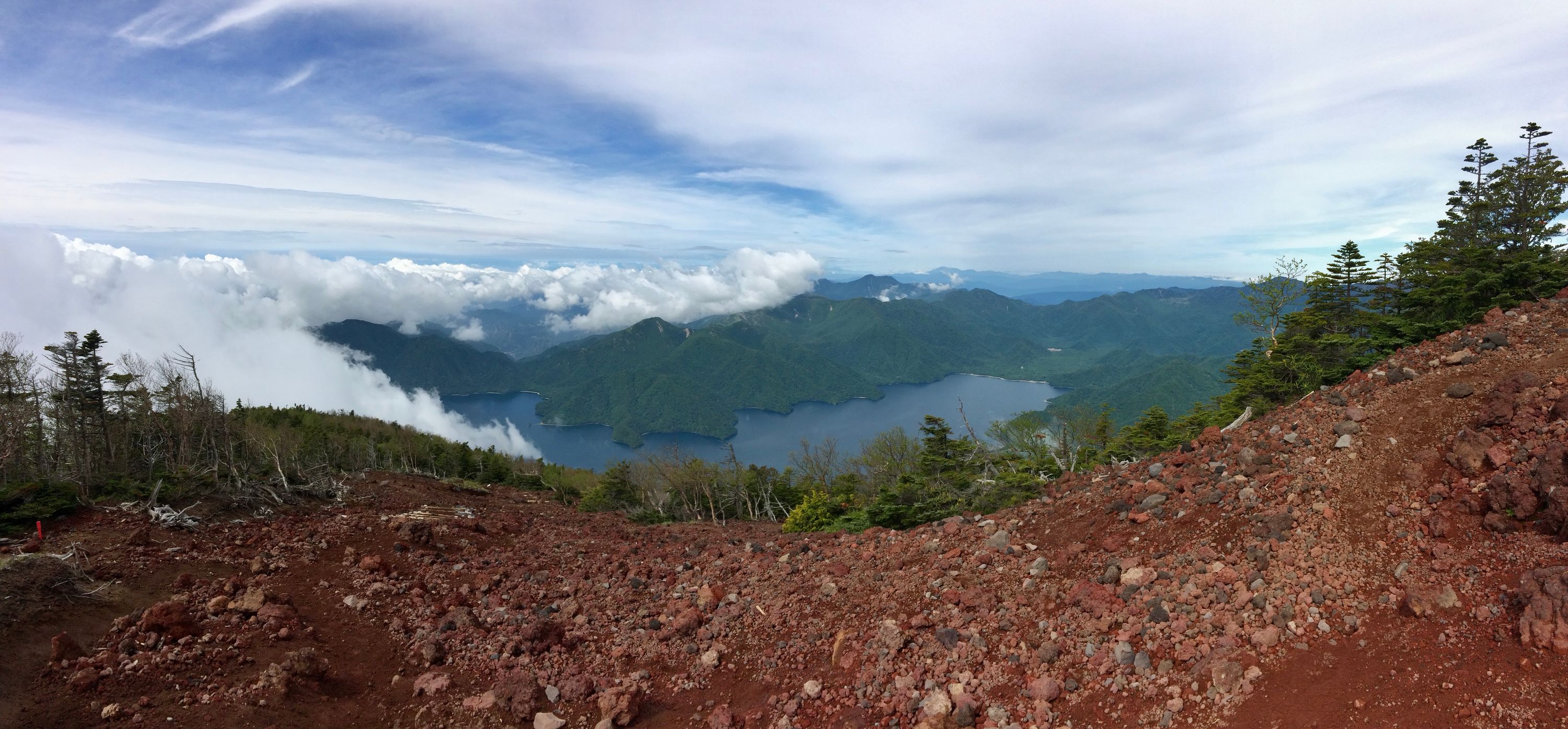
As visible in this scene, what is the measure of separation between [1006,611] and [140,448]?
54636 mm

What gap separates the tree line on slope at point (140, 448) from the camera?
1288 centimetres

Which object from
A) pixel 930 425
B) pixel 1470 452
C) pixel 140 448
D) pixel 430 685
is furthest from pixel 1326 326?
pixel 140 448

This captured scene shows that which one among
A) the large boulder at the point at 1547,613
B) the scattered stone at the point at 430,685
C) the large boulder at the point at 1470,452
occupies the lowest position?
the scattered stone at the point at 430,685

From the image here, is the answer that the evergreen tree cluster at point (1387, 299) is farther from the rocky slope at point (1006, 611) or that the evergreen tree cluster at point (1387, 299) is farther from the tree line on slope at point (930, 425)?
the rocky slope at point (1006, 611)

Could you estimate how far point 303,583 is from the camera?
10.2m

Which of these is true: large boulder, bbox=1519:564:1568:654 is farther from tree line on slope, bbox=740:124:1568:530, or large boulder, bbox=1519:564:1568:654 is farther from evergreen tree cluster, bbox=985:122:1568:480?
evergreen tree cluster, bbox=985:122:1568:480

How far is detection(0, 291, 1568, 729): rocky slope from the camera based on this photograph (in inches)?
226

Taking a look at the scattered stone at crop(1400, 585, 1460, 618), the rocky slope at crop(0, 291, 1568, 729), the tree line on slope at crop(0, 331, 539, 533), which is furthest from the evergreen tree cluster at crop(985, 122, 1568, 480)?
the tree line on slope at crop(0, 331, 539, 533)

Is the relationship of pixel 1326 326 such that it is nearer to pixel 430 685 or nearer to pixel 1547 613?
pixel 1547 613

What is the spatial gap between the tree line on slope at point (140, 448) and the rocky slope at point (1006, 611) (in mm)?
1642

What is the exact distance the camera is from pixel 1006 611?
7.94m

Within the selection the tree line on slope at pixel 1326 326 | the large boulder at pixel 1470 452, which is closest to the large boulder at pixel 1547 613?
the large boulder at pixel 1470 452

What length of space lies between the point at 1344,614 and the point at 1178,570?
172 cm

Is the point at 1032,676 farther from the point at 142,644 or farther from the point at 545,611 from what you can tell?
the point at 142,644
